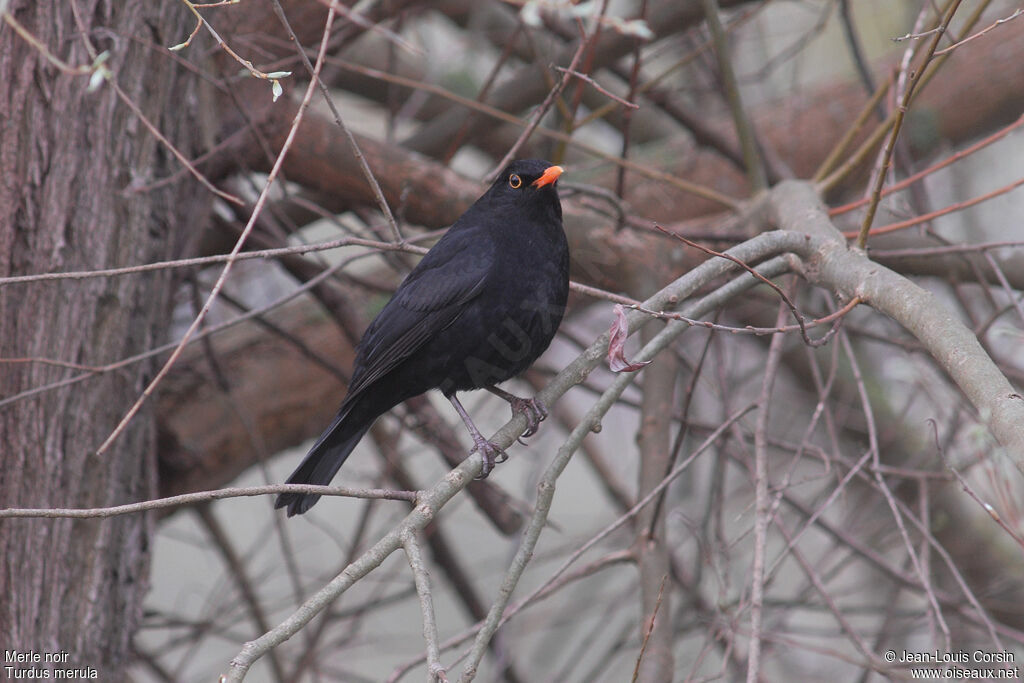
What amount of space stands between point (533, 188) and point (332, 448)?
122cm

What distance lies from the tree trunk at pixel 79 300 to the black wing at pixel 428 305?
927mm

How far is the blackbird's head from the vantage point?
3.62 m

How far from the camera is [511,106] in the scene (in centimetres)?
522

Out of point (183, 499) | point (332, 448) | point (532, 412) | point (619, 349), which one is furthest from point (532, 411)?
point (183, 499)

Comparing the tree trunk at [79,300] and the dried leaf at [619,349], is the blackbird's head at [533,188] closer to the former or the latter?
the dried leaf at [619,349]

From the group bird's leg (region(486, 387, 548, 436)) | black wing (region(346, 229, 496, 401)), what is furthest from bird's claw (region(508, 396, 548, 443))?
black wing (region(346, 229, 496, 401))

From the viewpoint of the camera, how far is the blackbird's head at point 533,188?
3.62 meters

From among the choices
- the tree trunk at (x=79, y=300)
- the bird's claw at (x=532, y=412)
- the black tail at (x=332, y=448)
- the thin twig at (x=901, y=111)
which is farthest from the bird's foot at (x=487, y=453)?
the tree trunk at (x=79, y=300)

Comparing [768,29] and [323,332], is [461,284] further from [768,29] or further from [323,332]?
[768,29]

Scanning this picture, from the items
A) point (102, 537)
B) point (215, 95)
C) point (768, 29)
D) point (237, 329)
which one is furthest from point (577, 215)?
point (768, 29)

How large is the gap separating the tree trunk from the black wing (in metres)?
0.93

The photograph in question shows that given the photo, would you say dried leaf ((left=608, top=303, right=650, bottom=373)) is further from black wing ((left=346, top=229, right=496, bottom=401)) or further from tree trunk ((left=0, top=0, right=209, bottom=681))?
tree trunk ((left=0, top=0, right=209, bottom=681))

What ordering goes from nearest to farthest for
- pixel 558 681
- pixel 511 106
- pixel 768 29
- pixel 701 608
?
pixel 558 681
pixel 701 608
pixel 511 106
pixel 768 29

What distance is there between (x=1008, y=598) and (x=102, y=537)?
460 centimetres
